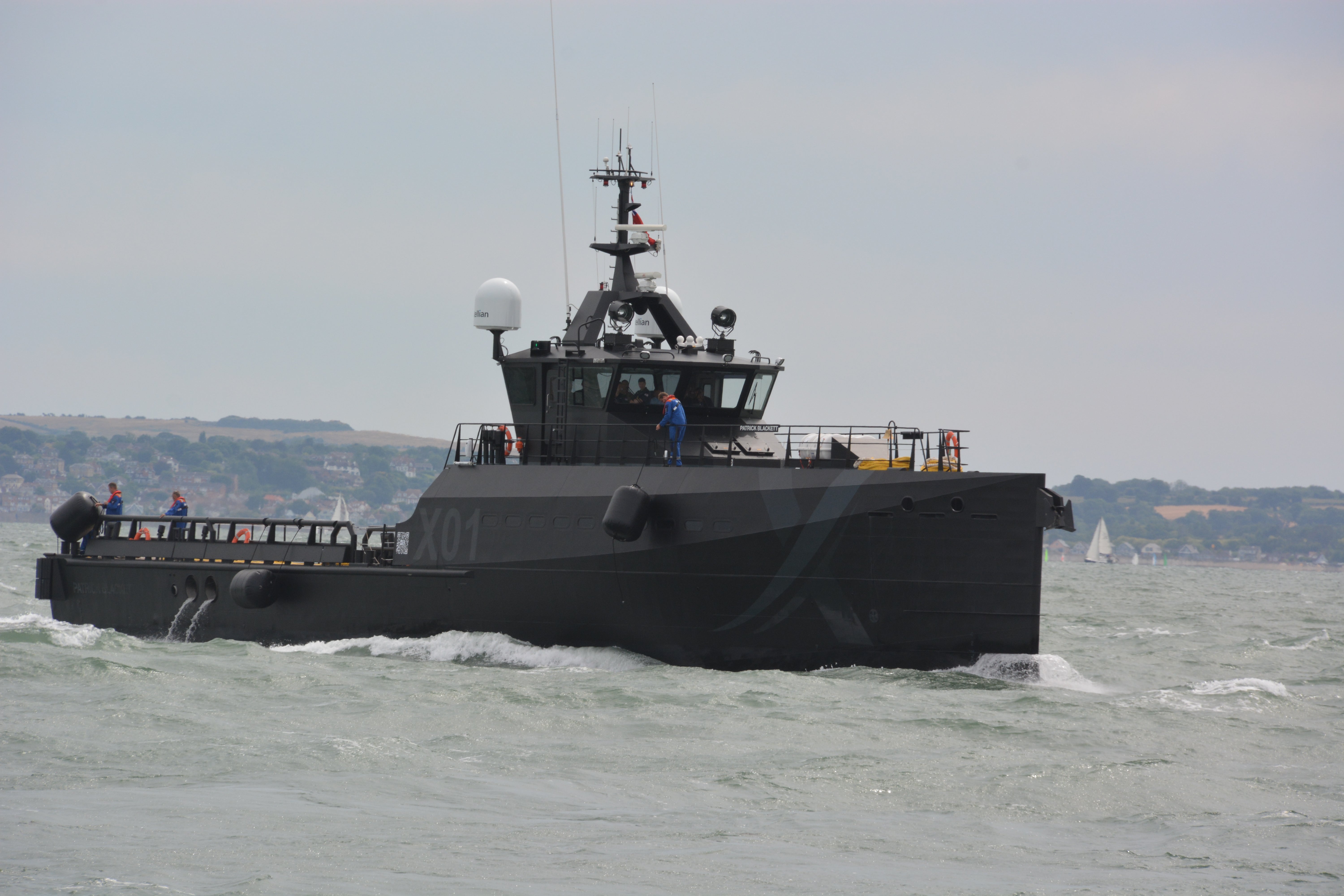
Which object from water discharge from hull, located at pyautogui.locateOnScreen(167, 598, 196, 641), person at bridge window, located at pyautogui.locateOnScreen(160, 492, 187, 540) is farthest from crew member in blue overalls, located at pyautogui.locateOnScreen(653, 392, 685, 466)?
person at bridge window, located at pyautogui.locateOnScreen(160, 492, 187, 540)

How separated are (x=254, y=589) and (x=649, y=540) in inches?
253

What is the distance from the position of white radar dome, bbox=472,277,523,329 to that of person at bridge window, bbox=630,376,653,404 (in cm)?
235

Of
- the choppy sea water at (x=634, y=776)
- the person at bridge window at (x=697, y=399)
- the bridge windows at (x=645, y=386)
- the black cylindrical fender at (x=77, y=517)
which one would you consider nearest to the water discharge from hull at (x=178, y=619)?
the black cylindrical fender at (x=77, y=517)

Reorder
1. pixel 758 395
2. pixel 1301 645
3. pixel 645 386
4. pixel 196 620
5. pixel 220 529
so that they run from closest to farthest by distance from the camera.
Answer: pixel 645 386 → pixel 758 395 → pixel 196 620 → pixel 220 529 → pixel 1301 645

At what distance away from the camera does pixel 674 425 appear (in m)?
17.8

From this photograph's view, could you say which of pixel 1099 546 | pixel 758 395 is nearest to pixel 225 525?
pixel 758 395

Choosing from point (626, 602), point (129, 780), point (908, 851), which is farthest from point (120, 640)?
point (908, 851)

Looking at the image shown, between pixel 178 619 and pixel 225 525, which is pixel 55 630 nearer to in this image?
pixel 178 619

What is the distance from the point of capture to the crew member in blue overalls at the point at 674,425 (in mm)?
17719

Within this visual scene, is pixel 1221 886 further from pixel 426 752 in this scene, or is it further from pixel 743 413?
pixel 743 413

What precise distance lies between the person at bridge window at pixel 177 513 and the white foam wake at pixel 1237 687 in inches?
588

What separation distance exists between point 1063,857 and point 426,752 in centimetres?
522

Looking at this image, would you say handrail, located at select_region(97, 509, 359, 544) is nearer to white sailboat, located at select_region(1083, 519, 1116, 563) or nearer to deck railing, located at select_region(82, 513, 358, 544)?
deck railing, located at select_region(82, 513, 358, 544)

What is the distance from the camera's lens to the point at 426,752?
11.6 m
